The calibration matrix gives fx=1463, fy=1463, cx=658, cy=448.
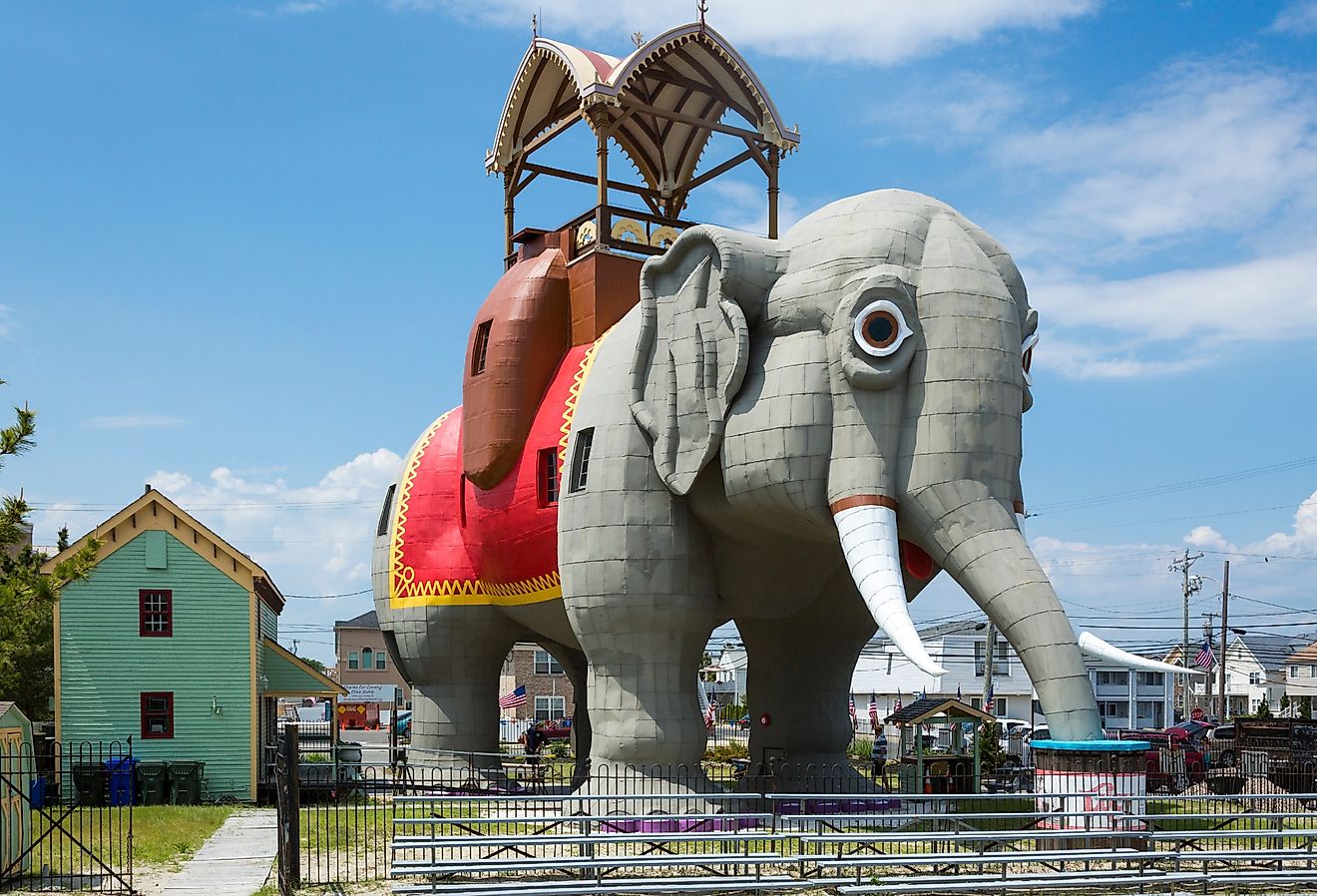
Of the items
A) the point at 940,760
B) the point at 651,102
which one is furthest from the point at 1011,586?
the point at 651,102

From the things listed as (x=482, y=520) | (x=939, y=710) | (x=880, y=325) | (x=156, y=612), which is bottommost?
(x=939, y=710)

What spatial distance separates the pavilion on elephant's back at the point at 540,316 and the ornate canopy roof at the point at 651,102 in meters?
0.03

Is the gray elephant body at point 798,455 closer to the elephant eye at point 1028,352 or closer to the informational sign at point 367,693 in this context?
the elephant eye at point 1028,352

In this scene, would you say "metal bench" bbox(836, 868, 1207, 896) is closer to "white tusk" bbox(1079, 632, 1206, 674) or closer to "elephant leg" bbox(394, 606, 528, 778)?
"white tusk" bbox(1079, 632, 1206, 674)

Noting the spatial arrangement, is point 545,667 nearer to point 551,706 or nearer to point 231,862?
point 551,706

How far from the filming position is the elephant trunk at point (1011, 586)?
13.5 metres

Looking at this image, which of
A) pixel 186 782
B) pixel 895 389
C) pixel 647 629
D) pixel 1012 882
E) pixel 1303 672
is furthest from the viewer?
pixel 1303 672

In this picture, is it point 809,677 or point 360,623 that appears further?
point 360,623

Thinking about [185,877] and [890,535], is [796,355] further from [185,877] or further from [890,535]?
[185,877]

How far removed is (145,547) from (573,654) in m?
8.16

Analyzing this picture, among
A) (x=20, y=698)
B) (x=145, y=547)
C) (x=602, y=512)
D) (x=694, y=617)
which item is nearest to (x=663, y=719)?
(x=694, y=617)

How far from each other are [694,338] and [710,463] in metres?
1.41

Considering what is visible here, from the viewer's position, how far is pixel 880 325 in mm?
14977

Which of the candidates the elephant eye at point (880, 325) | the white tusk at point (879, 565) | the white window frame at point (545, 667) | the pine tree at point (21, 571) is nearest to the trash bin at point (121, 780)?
the pine tree at point (21, 571)
